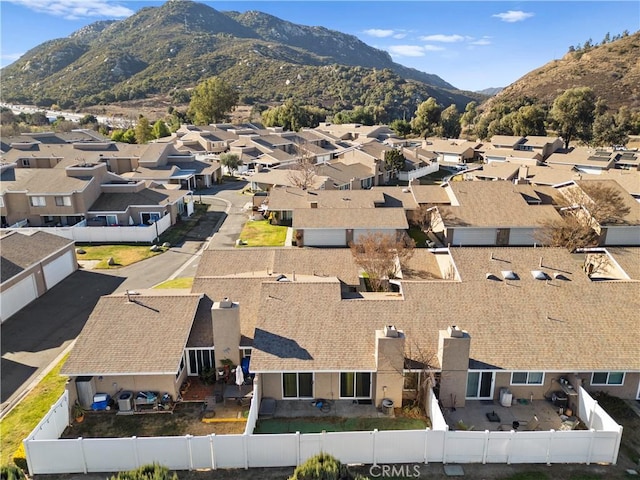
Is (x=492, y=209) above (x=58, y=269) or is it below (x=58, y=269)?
above

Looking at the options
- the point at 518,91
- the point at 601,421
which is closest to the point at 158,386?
the point at 601,421

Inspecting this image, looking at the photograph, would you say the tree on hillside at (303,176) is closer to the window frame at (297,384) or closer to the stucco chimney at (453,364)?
the window frame at (297,384)

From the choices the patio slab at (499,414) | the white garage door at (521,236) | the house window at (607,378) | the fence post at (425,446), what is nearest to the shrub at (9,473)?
the fence post at (425,446)

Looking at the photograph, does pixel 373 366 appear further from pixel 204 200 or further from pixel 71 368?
pixel 204 200

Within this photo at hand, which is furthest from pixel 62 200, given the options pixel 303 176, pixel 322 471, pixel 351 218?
pixel 322 471

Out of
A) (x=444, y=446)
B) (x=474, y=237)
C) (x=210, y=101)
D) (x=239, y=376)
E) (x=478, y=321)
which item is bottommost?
(x=444, y=446)

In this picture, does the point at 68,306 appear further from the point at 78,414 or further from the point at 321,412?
the point at 321,412
